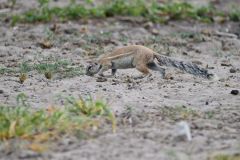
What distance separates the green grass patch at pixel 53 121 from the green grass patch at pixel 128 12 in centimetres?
562

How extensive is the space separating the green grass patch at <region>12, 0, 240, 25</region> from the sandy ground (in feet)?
0.68

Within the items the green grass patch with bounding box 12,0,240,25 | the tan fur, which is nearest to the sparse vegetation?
the tan fur

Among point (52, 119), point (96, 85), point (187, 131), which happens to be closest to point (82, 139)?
point (52, 119)

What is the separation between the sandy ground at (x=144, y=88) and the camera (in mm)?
5918

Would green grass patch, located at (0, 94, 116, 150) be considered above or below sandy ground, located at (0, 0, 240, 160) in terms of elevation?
above

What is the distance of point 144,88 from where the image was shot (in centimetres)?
841

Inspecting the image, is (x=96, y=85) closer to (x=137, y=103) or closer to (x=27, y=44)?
(x=137, y=103)

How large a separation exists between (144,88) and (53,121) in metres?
2.27

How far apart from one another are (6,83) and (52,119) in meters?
2.39

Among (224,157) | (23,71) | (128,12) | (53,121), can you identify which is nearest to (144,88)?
(23,71)

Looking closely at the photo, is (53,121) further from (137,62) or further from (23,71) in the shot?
(23,71)

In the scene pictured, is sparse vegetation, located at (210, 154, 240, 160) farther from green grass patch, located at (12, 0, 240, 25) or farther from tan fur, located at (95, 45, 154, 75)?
green grass patch, located at (12, 0, 240, 25)

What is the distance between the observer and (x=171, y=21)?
42.7 ft

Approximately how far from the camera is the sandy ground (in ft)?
19.4
